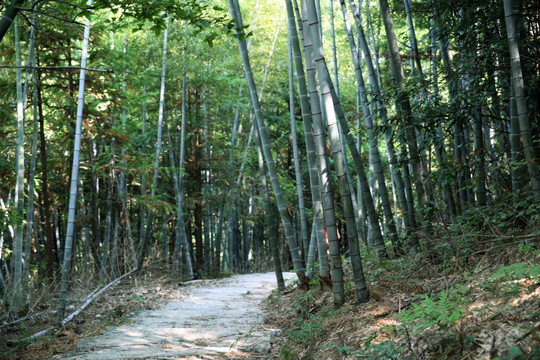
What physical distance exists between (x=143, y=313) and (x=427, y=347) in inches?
151

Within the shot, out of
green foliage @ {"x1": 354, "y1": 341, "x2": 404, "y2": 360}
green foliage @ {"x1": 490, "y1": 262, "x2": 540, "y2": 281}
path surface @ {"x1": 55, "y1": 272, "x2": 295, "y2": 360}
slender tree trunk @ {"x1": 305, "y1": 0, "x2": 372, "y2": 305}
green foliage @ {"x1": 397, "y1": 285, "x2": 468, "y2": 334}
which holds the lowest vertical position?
path surface @ {"x1": 55, "y1": 272, "x2": 295, "y2": 360}

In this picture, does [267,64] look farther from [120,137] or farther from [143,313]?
[143,313]

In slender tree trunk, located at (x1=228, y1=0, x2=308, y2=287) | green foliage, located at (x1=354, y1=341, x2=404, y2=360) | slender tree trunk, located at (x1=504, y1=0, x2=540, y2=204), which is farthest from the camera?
slender tree trunk, located at (x1=228, y1=0, x2=308, y2=287)

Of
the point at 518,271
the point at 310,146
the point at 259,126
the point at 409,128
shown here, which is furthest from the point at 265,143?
the point at 518,271

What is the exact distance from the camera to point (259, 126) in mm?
5531

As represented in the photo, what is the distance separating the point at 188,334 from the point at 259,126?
2.58 metres

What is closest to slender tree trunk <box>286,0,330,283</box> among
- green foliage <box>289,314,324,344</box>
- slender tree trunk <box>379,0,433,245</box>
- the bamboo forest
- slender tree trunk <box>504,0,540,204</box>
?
the bamboo forest

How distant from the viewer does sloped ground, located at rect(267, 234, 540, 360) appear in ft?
6.26

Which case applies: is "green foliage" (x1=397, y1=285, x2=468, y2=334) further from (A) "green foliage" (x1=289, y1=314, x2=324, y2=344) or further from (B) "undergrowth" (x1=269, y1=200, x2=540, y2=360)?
(A) "green foliage" (x1=289, y1=314, x2=324, y2=344)

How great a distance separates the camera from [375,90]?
173 inches

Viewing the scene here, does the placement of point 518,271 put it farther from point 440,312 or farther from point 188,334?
point 188,334

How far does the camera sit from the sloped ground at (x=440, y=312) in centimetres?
191

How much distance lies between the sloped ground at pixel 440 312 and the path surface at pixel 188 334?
0.28m

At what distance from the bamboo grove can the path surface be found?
0.69m
